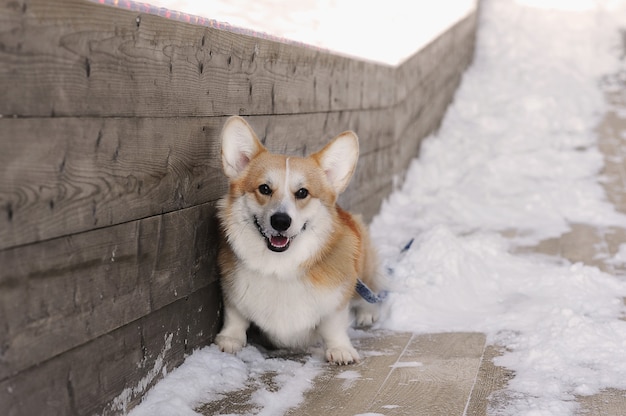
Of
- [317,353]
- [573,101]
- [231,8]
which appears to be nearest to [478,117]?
[573,101]

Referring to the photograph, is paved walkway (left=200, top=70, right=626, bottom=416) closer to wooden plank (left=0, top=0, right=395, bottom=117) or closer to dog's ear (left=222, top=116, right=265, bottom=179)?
dog's ear (left=222, top=116, right=265, bottom=179)

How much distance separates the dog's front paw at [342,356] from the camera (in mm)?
2535

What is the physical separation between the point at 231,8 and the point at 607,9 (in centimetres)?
725

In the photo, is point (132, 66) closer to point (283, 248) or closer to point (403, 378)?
point (283, 248)

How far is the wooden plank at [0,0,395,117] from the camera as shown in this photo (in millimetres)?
1513

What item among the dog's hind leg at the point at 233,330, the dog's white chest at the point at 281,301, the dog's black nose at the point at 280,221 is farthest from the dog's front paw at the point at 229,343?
the dog's black nose at the point at 280,221

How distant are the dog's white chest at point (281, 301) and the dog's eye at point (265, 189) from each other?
28 centimetres

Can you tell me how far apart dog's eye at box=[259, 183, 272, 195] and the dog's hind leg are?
443 mm

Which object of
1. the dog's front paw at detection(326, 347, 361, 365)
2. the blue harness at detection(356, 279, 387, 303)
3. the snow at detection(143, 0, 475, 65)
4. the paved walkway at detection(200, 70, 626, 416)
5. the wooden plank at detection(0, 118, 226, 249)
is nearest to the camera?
the wooden plank at detection(0, 118, 226, 249)

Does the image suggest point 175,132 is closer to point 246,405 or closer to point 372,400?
point 246,405

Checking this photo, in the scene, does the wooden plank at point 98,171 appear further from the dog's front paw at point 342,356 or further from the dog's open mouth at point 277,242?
the dog's front paw at point 342,356

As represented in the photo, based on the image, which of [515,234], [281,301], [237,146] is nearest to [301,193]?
[237,146]

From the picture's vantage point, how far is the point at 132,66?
6.32 feet

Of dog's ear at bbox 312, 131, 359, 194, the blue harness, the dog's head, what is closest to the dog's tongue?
the dog's head
